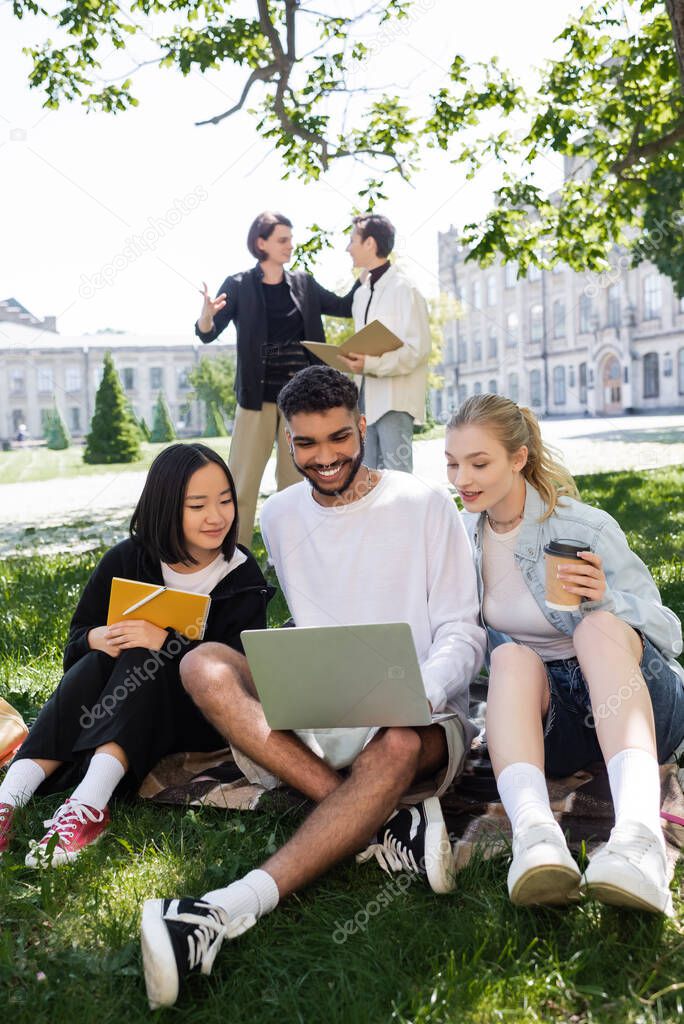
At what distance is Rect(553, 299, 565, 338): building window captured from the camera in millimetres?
53894

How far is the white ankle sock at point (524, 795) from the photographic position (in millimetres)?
2049

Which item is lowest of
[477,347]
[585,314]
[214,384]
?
[214,384]

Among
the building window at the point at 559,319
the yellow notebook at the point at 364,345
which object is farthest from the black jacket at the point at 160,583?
the building window at the point at 559,319

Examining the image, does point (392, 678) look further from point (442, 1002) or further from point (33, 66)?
point (33, 66)

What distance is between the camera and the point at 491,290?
195ft

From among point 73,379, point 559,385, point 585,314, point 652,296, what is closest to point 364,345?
point 652,296

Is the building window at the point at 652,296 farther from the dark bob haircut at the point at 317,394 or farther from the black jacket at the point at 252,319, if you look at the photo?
the dark bob haircut at the point at 317,394

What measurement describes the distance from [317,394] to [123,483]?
1717 centimetres

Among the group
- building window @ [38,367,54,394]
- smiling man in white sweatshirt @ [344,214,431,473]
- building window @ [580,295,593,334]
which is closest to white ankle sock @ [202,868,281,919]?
smiling man in white sweatshirt @ [344,214,431,473]

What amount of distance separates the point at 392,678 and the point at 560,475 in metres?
0.96

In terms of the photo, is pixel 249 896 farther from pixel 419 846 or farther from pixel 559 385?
pixel 559 385

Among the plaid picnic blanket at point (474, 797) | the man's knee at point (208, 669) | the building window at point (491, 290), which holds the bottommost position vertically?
the plaid picnic blanket at point (474, 797)

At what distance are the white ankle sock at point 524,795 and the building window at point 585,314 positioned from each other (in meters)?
51.4

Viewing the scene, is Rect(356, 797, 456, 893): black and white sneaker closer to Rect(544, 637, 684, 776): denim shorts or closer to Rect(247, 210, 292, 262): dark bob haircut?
Rect(544, 637, 684, 776): denim shorts
